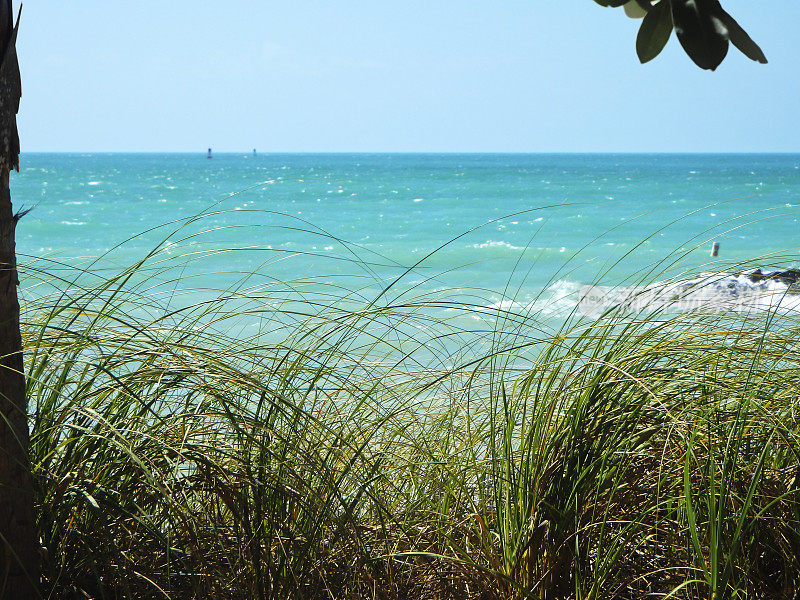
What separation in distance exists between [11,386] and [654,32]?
1.18 metres

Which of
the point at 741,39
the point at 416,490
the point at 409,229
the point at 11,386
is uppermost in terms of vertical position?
the point at 741,39

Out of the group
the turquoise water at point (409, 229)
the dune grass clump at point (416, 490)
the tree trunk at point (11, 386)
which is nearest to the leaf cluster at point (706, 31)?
the dune grass clump at point (416, 490)

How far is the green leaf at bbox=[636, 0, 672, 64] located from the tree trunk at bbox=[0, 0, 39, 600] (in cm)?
100

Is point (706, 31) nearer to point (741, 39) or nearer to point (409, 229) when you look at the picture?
point (741, 39)

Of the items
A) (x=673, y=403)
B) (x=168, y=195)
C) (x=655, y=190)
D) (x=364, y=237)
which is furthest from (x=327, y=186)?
(x=673, y=403)

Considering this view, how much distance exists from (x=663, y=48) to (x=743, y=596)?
3.30 ft

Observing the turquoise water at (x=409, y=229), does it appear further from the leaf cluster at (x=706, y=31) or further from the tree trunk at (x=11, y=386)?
the tree trunk at (x=11, y=386)

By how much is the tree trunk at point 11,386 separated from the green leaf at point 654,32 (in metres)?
1.00

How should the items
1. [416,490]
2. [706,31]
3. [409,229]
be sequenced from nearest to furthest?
1. [706,31]
2. [416,490]
3. [409,229]

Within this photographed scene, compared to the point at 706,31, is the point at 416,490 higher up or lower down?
lower down

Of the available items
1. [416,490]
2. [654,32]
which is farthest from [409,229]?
[654,32]

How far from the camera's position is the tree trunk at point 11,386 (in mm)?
1181

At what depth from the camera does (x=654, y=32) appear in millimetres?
1222

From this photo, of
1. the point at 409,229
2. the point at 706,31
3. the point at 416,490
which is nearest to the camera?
the point at 706,31
